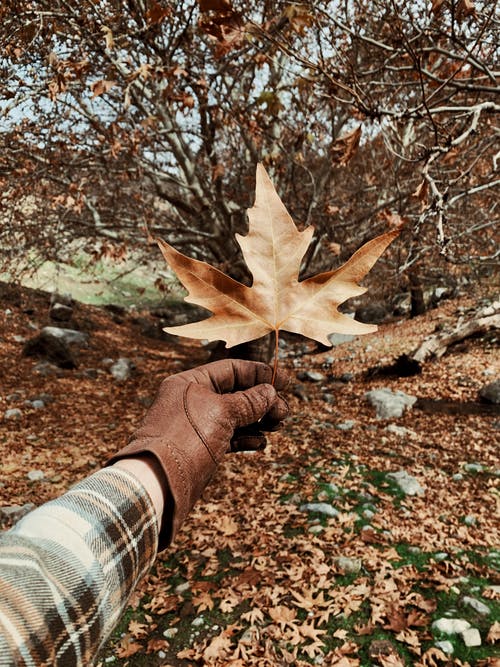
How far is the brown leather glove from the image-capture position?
4.08 ft

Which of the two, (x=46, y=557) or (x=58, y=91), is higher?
(x=58, y=91)

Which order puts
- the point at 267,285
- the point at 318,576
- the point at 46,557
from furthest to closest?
the point at 318,576, the point at 267,285, the point at 46,557

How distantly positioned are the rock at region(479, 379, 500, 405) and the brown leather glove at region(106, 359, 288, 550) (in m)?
5.45

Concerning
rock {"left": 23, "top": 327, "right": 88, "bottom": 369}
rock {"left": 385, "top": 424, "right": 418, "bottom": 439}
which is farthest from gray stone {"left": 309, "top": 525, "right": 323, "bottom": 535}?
rock {"left": 23, "top": 327, "right": 88, "bottom": 369}

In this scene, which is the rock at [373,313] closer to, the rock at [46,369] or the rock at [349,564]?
the rock at [46,369]

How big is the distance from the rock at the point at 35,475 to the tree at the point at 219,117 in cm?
296

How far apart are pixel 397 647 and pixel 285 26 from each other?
6361 millimetres

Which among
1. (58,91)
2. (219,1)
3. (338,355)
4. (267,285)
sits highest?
(58,91)

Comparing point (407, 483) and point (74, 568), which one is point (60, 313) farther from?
point (74, 568)

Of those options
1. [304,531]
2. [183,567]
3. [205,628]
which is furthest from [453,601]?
[183,567]

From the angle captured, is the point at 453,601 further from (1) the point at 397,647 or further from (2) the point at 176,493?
(2) the point at 176,493

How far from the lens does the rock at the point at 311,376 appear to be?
328 inches

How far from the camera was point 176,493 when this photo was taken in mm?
1215

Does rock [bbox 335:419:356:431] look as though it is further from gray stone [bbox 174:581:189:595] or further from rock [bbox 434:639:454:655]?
rock [bbox 434:639:454:655]
